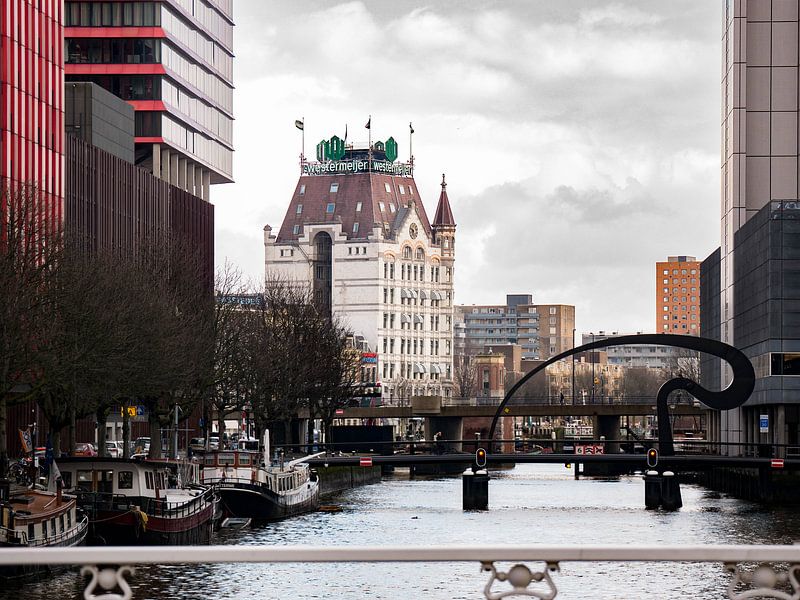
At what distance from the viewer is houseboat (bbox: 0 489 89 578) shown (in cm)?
4862

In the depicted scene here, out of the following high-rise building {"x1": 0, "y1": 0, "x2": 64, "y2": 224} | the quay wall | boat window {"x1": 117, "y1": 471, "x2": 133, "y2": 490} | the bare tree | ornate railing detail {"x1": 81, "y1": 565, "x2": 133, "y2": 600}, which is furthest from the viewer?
high-rise building {"x1": 0, "y1": 0, "x2": 64, "y2": 224}

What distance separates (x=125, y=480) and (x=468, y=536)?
57.6 ft

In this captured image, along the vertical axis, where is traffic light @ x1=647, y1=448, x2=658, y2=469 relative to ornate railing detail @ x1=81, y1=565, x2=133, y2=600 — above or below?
below

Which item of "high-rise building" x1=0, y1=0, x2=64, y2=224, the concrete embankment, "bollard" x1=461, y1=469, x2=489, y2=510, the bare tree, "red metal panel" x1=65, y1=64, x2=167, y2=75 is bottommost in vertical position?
the concrete embankment

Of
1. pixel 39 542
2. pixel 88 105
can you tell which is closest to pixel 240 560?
pixel 39 542

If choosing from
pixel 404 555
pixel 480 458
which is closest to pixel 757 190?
pixel 480 458

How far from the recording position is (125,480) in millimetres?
63250

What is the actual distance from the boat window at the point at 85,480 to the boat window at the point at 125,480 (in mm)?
1144

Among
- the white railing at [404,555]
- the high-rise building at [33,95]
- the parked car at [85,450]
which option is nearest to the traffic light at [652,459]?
the parked car at [85,450]

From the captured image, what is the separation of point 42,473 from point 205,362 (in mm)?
17538

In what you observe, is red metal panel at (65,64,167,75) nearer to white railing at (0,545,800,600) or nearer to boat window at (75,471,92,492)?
boat window at (75,471,92,492)

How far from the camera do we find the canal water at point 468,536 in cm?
4662

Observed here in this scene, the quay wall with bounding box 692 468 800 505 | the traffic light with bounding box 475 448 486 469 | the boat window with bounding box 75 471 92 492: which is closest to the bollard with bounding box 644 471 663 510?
the traffic light with bounding box 475 448 486 469

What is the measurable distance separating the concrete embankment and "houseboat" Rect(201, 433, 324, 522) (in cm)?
2651
